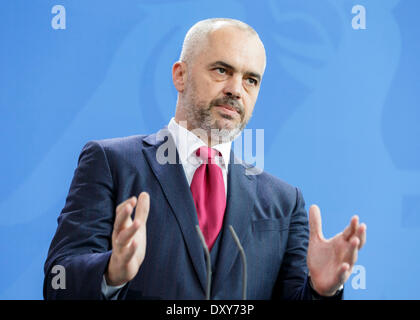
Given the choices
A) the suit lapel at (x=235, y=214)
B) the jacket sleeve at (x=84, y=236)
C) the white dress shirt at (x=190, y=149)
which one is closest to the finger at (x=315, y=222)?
the suit lapel at (x=235, y=214)

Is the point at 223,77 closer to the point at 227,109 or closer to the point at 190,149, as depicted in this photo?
the point at 227,109

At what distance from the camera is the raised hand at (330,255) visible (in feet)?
4.20

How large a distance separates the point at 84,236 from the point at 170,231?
255 millimetres

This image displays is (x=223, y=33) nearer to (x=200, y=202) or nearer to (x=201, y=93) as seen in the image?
(x=201, y=93)

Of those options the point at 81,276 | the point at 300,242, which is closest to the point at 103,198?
the point at 81,276

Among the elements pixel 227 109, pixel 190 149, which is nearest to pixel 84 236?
pixel 190 149

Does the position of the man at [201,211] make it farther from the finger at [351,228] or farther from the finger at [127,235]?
the finger at [127,235]

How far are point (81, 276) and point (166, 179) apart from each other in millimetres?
444

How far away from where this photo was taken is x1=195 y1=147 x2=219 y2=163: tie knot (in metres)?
1.74

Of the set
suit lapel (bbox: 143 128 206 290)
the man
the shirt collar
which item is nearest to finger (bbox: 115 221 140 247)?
the man

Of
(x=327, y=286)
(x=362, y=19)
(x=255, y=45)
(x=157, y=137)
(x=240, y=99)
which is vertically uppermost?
(x=362, y=19)

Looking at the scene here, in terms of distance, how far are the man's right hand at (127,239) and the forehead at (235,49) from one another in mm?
732
